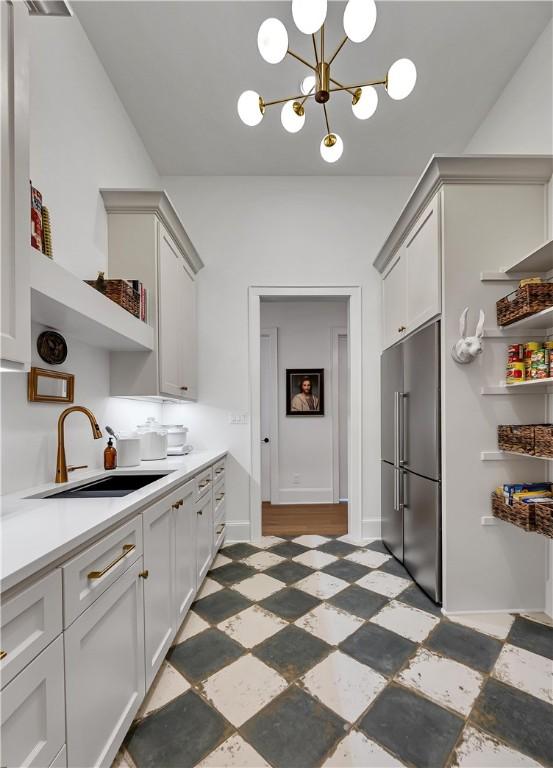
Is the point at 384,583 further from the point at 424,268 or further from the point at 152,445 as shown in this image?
the point at 424,268

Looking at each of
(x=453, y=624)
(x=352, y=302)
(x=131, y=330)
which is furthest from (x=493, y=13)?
(x=453, y=624)

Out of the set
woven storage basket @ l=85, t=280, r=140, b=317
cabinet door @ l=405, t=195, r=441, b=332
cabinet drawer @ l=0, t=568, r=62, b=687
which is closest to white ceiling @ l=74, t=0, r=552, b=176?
cabinet door @ l=405, t=195, r=441, b=332

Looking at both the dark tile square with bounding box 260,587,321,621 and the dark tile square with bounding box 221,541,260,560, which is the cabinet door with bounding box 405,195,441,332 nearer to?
Result: the dark tile square with bounding box 260,587,321,621

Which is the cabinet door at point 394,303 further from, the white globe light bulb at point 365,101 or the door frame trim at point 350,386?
the white globe light bulb at point 365,101

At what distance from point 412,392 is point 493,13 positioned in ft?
7.10

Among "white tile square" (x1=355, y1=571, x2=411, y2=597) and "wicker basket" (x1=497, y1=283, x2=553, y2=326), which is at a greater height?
"wicker basket" (x1=497, y1=283, x2=553, y2=326)

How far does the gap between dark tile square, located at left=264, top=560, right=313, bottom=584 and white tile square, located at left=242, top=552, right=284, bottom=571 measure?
50 mm

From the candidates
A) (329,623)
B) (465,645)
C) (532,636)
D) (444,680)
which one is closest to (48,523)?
(329,623)

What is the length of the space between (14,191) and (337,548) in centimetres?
305

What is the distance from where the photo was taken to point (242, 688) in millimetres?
1540

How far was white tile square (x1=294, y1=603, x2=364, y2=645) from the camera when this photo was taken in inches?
74.6

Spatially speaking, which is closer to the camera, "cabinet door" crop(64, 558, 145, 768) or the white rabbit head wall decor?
"cabinet door" crop(64, 558, 145, 768)

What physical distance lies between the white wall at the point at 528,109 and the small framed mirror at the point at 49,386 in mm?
2951

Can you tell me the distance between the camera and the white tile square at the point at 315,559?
9.02 ft
